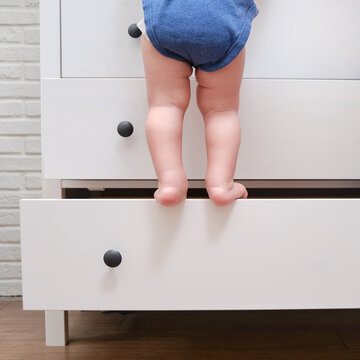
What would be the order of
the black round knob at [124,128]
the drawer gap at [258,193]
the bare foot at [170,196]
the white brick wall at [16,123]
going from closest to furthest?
the bare foot at [170,196]
the black round knob at [124,128]
the drawer gap at [258,193]
the white brick wall at [16,123]

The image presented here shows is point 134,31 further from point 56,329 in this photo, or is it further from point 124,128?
point 56,329

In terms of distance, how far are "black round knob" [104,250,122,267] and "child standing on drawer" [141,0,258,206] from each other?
3.9 inches

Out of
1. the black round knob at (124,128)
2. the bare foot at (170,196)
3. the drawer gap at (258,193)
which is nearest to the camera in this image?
the bare foot at (170,196)

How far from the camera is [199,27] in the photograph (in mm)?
556

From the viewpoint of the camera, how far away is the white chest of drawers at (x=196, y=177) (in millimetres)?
555

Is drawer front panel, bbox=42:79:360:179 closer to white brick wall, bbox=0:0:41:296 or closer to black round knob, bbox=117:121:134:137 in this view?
black round knob, bbox=117:121:134:137

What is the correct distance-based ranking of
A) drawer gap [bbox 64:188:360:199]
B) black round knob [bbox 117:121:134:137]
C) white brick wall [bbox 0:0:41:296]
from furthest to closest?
white brick wall [bbox 0:0:41:296], drawer gap [bbox 64:188:360:199], black round knob [bbox 117:121:134:137]

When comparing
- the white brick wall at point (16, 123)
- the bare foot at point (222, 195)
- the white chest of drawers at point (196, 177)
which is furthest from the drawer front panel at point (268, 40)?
the white brick wall at point (16, 123)

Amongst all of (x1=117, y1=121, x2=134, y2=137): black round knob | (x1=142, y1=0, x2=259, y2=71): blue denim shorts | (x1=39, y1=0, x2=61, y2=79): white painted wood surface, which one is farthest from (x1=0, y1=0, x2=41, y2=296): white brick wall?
(x1=142, y1=0, x2=259, y2=71): blue denim shorts

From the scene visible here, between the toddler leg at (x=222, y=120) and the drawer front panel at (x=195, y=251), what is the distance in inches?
2.2

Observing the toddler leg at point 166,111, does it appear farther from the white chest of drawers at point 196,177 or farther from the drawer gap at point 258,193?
the drawer gap at point 258,193

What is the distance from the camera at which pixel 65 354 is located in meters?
0.73

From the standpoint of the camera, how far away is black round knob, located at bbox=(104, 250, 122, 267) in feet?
1.78

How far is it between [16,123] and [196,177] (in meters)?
0.65
